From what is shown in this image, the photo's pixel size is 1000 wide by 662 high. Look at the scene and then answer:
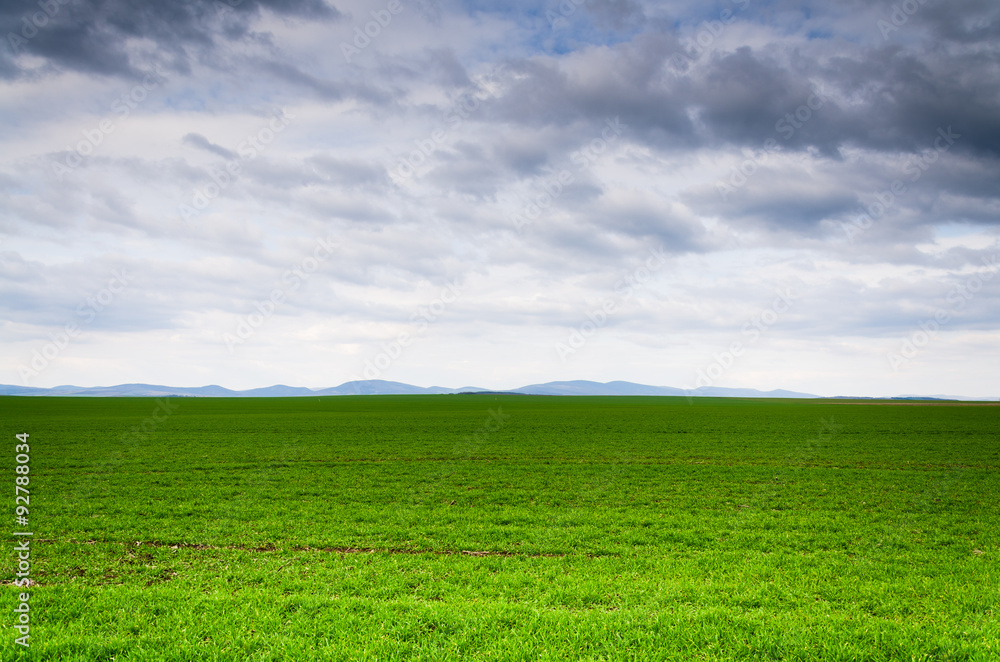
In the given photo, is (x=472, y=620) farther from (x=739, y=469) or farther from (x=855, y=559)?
(x=739, y=469)

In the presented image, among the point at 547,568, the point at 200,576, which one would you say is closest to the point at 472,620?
the point at 547,568

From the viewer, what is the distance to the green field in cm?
770

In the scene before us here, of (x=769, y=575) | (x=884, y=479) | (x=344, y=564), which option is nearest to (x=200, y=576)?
(x=344, y=564)

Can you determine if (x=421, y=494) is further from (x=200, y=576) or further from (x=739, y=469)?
(x=739, y=469)

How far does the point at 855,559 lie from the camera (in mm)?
12172

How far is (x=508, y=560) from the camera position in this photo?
39.5ft

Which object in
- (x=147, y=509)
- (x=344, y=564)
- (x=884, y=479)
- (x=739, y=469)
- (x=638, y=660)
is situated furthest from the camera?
(x=739, y=469)

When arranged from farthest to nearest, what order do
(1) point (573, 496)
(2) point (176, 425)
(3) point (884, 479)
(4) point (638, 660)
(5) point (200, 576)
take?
(2) point (176, 425)
(3) point (884, 479)
(1) point (573, 496)
(5) point (200, 576)
(4) point (638, 660)

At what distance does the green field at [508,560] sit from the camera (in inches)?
303

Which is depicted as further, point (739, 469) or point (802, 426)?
point (802, 426)

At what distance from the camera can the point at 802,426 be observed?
52094 millimetres

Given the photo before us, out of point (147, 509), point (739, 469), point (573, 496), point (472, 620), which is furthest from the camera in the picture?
point (739, 469)

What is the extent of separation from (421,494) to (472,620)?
12.1 metres

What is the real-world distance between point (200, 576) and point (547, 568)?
24.3 feet
